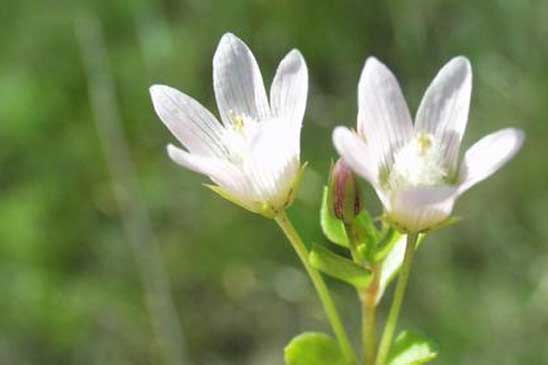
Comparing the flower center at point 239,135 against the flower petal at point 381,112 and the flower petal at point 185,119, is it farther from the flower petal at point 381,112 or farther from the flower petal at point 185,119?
the flower petal at point 381,112

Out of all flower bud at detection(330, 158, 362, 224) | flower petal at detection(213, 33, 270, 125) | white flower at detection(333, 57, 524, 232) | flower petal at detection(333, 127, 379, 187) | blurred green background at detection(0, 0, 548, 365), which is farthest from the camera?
blurred green background at detection(0, 0, 548, 365)

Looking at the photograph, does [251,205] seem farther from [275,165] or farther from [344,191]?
[344,191]

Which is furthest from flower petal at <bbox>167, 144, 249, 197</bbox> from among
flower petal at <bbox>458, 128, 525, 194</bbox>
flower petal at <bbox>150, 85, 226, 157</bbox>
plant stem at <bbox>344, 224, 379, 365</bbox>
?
flower petal at <bbox>458, 128, 525, 194</bbox>

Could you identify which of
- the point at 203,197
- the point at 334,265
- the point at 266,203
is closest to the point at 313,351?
the point at 334,265

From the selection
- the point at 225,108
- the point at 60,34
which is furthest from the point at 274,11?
the point at 225,108

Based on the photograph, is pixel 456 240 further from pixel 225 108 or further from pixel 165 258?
pixel 225 108

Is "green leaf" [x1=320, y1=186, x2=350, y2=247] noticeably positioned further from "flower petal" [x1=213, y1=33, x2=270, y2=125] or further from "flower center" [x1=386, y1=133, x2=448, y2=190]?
"flower petal" [x1=213, y1=33, x2=270, y2=125]

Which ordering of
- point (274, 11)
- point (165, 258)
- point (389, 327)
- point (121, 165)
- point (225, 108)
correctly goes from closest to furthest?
point (389, 327), point (225, 108), point (121, 165), point (165, 258), point (274, 11)
